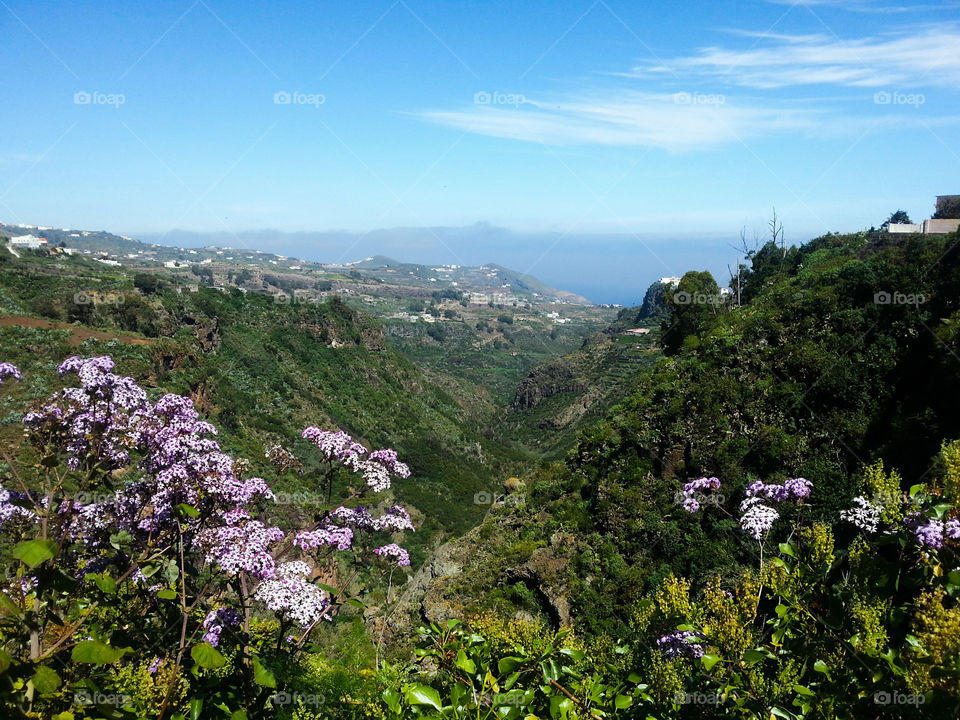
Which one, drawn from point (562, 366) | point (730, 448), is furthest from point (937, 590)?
point (562, 366)

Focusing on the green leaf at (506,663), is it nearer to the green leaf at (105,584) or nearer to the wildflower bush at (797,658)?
the wildflower bush at (797,658)

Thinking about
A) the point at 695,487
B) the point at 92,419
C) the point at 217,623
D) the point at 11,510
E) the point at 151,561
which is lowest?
the point at 695,487

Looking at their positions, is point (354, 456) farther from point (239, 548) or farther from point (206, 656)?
point (206, 656)

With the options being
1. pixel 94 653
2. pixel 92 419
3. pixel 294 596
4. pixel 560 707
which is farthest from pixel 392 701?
pixel 92 419

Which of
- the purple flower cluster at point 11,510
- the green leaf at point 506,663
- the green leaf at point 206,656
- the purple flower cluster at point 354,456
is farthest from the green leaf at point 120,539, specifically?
the green leaf at point 506,663

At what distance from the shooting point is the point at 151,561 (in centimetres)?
365

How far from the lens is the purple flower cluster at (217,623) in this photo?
3754mm

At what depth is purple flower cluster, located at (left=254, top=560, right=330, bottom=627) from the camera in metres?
3.73

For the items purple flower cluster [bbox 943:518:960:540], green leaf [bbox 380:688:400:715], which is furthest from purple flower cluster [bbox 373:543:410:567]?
purple flower cluster [bbox 943:518:960:540]

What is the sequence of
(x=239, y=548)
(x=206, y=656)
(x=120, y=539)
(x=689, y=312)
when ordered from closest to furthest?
(x=206, y=656) < (x=120, y=539) < (x=239, y=548) < (x=689, y=312)

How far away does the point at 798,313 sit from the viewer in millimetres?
27578

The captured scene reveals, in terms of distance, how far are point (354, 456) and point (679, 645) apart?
281 centimetres

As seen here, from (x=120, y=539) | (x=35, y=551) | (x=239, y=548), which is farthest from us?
(x=239, y=548)

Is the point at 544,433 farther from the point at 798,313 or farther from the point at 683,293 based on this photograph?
the point at 798,313
